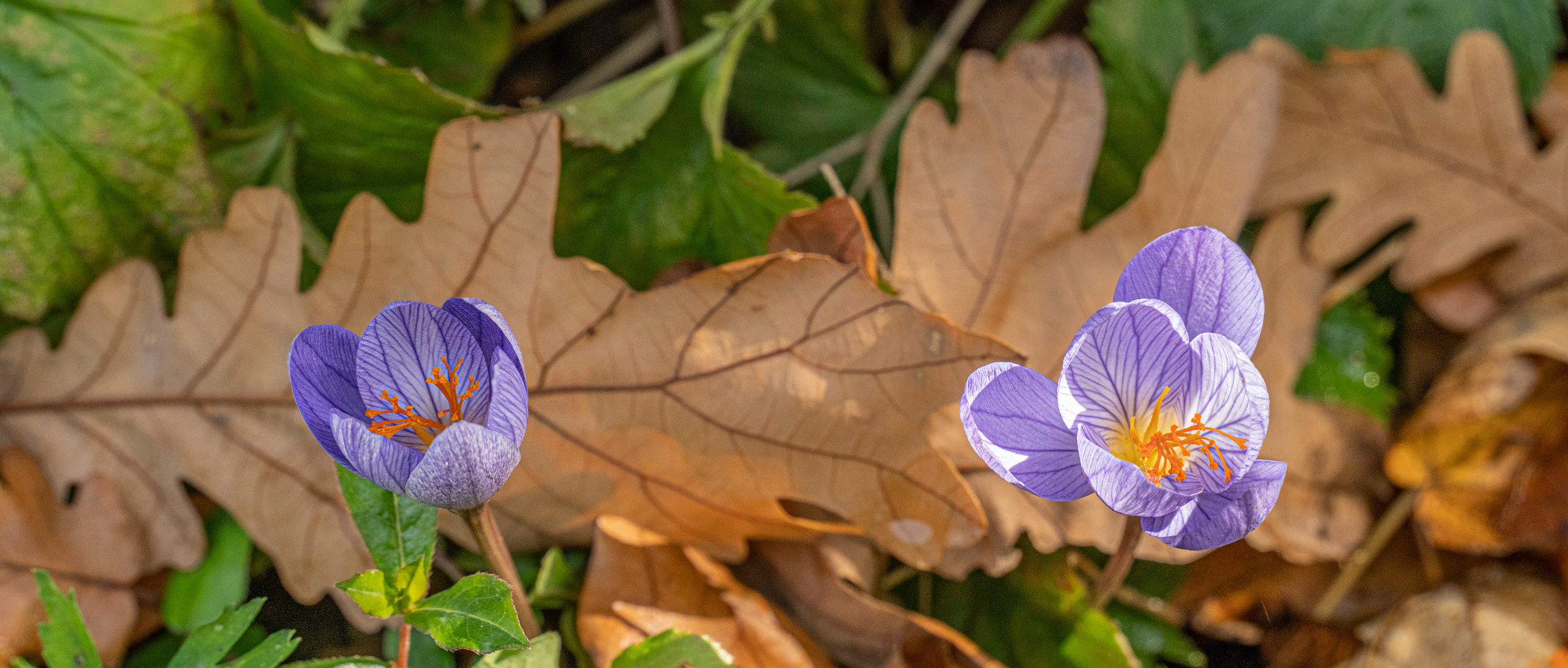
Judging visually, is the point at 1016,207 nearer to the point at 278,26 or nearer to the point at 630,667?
the point at 630,667

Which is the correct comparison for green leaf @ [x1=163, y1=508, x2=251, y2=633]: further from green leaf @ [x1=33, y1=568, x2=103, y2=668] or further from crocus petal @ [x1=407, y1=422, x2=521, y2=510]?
crocus petal @ [x1=407, y1=422, x2=521, y2=510]

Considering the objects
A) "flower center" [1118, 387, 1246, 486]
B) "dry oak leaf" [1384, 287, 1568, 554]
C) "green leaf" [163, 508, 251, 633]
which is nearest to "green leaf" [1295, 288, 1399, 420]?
"dry oak leaf" [1384, 287, 1568, 554]

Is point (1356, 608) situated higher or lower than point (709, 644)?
lower

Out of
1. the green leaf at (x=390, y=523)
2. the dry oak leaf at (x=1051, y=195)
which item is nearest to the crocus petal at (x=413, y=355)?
the green leaf at (x=390, y=523)

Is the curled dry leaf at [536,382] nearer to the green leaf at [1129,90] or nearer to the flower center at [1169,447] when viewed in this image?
the flower center at [1169,447]

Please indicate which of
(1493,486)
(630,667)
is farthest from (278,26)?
(1493,486)

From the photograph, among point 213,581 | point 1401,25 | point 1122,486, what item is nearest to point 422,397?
point 213,581
